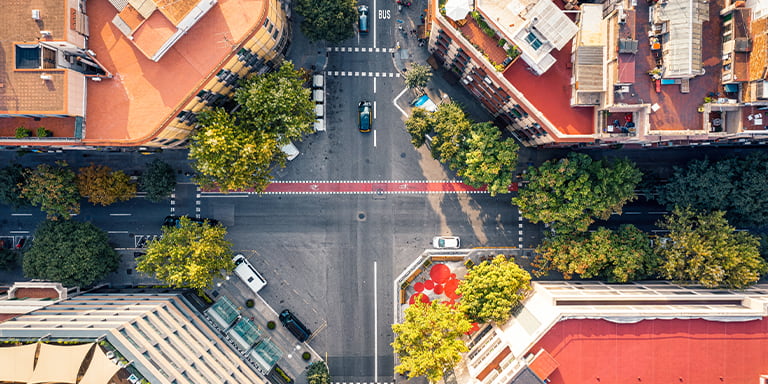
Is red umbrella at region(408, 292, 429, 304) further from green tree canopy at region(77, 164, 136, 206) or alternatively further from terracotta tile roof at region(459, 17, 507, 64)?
green tree canopy at region(77, 164, 136, 206)

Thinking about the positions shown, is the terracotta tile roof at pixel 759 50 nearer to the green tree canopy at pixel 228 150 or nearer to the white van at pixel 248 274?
the green tree canopy at pixel 228 150

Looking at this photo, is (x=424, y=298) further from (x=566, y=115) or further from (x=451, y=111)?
(x=566, y=115)

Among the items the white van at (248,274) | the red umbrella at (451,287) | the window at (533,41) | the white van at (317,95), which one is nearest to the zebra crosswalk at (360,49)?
the white van at (317,95)

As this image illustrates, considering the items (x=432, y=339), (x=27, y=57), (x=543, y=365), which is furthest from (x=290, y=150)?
(x=543, y=365)

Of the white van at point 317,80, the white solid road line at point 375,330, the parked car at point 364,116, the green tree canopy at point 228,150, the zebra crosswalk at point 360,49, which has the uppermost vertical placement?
the zebra crosswalk at point 360,49

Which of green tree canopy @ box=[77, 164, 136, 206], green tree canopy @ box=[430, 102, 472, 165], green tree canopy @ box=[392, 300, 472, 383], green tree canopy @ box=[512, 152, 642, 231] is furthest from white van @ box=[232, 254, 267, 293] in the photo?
green tree canopy @ box=[512, 152, 642, 231]
